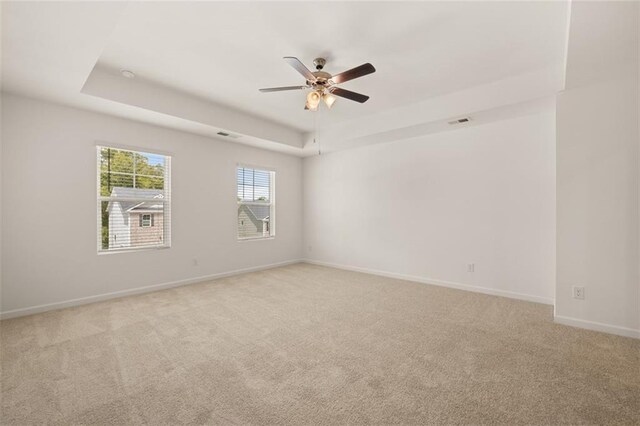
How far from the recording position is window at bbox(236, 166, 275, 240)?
562 centimetres

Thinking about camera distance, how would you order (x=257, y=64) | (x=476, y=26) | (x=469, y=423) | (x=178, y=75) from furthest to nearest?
1. (x=178, y=75)
2. (x=257, y=64)
3. (x=476, y=26)
4. (x=469, y=423)

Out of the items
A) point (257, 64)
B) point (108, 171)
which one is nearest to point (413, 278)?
point (257, 64)

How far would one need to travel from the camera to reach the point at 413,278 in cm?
493

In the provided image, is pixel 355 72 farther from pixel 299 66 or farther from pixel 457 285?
pixel 457 285

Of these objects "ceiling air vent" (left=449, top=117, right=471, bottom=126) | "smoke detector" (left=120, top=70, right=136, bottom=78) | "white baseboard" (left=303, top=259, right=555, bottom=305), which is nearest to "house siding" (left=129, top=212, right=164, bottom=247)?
"smoke detector" (left=120, top=70, right=136, bottom=78)

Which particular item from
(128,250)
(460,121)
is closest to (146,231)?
(128,250)

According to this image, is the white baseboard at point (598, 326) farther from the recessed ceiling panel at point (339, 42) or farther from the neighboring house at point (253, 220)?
the neighboring house at point (253, 220)

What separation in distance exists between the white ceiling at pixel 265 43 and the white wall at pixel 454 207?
1.10 meters

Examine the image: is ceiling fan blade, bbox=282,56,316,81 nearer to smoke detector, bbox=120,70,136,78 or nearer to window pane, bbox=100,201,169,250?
smoke detector, bbox=120,70,136,78

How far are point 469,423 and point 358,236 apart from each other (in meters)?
4.23

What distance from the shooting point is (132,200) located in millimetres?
4145

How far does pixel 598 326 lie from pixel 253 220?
17.4 feet

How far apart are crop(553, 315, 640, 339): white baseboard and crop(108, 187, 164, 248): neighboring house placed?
5.44 metres

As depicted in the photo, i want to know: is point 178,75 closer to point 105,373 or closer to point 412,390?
point 105,373
